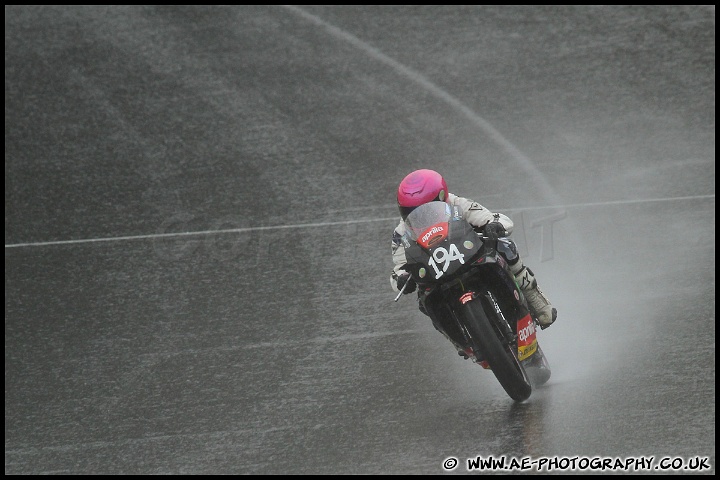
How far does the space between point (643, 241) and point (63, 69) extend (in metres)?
9.58

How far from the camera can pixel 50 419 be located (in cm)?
789

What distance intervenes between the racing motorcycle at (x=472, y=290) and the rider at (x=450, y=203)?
0.10 feet

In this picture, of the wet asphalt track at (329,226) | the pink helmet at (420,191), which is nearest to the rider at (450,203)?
the pink helmet at (420,191)

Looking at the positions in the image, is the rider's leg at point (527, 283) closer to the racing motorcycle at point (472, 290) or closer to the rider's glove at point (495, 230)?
the racing motorcycle at point (472, 290)

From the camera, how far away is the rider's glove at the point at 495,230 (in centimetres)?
684

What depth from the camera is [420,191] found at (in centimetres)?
698

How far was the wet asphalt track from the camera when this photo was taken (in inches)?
278

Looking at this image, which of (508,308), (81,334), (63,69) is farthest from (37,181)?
(508,308)

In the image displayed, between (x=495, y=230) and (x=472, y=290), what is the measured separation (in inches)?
16.0

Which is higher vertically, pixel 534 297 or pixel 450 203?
pixel 450 203

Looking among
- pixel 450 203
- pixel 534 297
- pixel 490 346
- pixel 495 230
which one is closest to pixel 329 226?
pixel 534 297

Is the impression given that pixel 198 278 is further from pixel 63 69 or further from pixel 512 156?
pixel 63 69

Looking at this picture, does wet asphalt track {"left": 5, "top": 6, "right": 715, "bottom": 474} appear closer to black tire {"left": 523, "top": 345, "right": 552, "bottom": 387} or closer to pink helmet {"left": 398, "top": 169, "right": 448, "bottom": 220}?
black tire {"left": 523, "top": 345, "right": 552, "bottom": 387}

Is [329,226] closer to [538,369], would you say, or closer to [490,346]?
[538,369]
